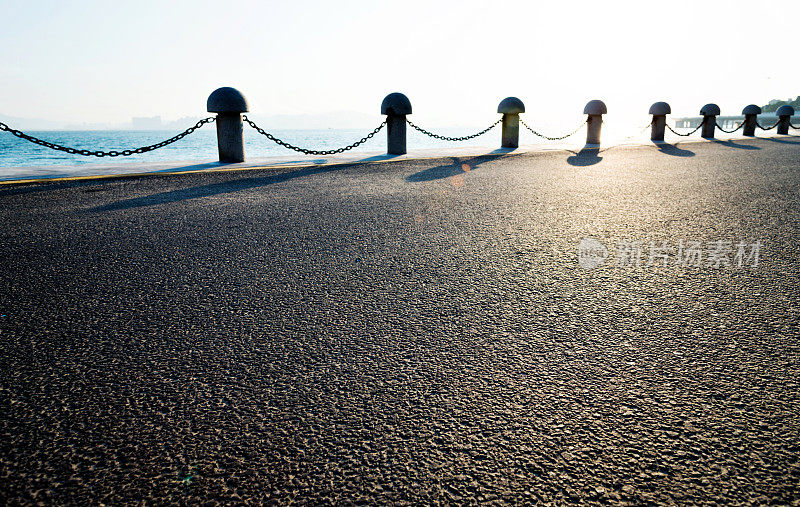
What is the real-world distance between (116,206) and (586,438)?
6291 mm

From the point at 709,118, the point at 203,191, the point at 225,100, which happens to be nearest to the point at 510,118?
the point at 225,100

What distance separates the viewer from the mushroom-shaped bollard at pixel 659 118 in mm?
19016

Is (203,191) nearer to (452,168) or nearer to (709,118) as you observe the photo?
(452,168)

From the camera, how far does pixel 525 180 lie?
844cm

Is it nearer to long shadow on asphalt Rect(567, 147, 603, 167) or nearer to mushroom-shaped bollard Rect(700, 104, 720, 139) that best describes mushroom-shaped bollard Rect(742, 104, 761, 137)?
mushroom-shaped bollard Rect(700, 104, 720, 139)

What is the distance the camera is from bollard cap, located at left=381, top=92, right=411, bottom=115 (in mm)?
13406

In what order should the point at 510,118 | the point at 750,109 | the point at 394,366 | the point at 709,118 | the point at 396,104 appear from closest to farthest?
1. the point at 394,366
2. the point at 396,104
3. the point at 510,118
4. the point at 709,118
5. the point at 750,109

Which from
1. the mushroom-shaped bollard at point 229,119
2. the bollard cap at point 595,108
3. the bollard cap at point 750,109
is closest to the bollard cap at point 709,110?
the bollard cap at point 750,109

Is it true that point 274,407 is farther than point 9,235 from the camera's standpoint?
No

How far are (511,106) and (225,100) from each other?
9.12 m

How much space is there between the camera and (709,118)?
69.7 ft

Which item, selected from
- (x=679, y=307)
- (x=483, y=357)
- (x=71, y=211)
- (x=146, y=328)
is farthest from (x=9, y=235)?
(x=679, y=307)

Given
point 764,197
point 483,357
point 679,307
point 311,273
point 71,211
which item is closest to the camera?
point 483,357

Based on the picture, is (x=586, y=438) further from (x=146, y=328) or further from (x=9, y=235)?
(x=9, y=235)
